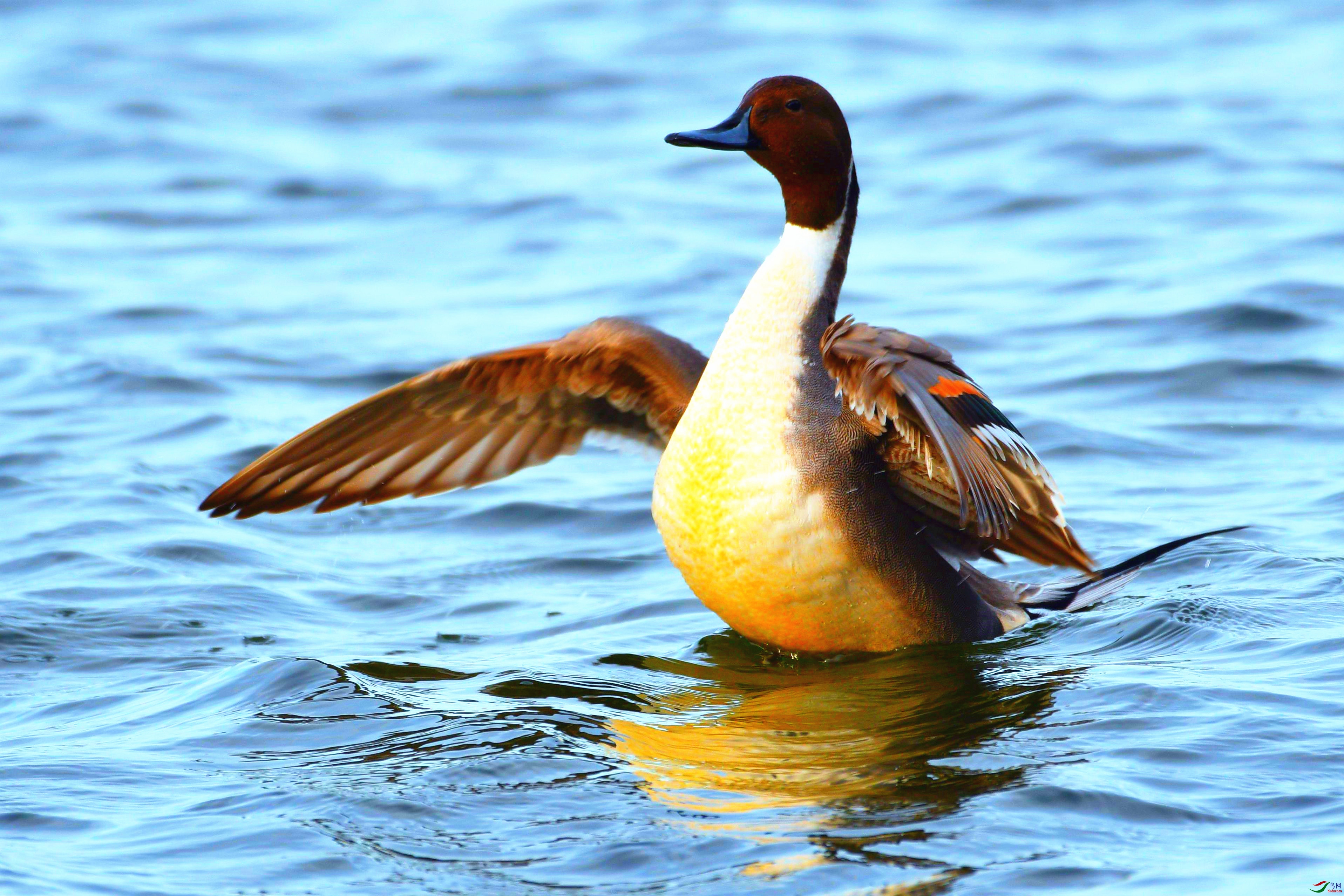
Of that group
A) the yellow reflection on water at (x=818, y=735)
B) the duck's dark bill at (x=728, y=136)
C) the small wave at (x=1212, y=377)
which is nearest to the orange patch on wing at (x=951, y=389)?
the yellow reflection on water at (x=818, y=735)

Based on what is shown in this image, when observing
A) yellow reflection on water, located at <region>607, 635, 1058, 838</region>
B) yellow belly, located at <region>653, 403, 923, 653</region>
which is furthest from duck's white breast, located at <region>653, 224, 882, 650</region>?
yellow reflection on water, located at <region>607, 635, 1058, 838</region>

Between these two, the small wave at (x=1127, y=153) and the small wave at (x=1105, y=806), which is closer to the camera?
the small wave at (x=1105, y=806)

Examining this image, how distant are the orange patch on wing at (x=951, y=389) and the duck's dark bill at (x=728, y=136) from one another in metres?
1.16

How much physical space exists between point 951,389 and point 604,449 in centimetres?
241

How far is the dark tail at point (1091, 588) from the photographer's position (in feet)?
18.6

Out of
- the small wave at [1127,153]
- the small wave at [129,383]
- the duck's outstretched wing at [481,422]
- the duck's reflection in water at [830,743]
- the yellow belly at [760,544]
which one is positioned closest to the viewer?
the duck's reflection in water at [830,743]

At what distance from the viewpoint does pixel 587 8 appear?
16.0 metres

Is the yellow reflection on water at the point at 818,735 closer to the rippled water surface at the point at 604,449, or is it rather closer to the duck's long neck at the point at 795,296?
the rippled water surface at the point at 604,449

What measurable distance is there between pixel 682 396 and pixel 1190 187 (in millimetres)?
6774

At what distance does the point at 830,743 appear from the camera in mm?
4566

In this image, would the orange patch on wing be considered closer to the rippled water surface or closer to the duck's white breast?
the duck's white breast

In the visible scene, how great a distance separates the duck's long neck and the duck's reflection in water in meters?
0.98

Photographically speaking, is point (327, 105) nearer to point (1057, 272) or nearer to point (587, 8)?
point (587, 8)

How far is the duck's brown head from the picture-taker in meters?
5.23
